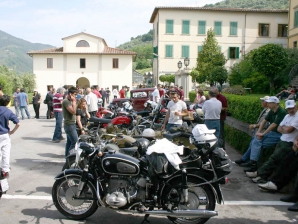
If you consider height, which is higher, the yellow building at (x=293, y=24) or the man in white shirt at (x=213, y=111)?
the yellow building at (x=293, y=24)

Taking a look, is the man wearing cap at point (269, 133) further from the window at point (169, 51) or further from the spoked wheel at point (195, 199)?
the window at point (169, 51)

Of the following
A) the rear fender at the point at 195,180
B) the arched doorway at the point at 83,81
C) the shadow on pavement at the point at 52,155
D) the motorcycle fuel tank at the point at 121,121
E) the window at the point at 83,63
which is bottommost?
the shadow on pavement at the point at 52,155

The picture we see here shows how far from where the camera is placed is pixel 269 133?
7363 mm

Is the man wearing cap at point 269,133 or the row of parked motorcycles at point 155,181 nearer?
the row of parked motorcycles at point 155,181

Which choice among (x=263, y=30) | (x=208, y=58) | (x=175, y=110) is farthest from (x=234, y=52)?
(x=175, y=110)

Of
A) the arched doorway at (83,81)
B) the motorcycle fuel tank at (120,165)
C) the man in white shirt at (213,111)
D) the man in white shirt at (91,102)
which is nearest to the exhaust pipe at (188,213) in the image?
the motorcycle fuel tank at (120,165)

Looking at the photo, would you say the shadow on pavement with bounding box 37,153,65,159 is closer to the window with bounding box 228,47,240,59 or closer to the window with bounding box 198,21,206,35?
the window with bounding box 198,21,206,35

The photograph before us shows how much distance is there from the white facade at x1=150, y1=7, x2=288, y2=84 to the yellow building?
761 cm

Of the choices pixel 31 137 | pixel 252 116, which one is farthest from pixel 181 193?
pixel 31 137

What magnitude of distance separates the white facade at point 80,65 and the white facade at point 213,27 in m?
5.21

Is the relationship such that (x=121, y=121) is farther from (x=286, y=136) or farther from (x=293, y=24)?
(x=293, y=24)

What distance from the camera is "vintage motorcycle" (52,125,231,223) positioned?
186 inches

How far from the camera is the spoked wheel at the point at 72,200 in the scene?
201 inches

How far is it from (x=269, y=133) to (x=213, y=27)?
4406 cm
